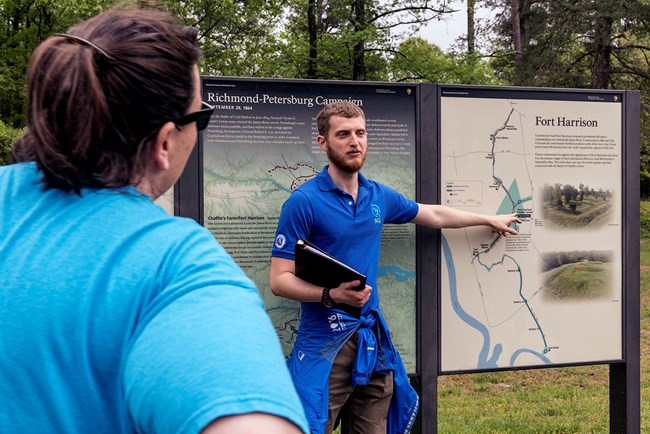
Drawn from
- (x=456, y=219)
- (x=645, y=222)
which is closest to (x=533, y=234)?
(x=456, y=219)

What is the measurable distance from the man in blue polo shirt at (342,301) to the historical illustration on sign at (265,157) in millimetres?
366

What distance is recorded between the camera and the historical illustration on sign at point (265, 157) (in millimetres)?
4477

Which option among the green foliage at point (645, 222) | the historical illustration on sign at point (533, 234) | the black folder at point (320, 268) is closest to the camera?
the black folder at point (320, 268)

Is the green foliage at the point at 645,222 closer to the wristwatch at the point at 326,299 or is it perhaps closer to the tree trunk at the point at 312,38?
the tree trunk at the point at 312,38

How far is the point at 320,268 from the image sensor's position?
12.1ft

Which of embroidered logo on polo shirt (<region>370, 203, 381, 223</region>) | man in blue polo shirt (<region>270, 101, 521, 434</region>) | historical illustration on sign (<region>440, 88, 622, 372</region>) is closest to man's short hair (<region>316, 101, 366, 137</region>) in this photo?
man in blue polo shirt (<region>270, 101, 521, 434</region>)

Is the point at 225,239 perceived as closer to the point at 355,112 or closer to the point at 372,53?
the point at 355,112

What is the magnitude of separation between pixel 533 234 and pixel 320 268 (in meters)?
2.00

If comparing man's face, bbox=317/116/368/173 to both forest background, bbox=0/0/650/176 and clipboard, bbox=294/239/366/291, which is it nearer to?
clipboard, bbox=294/239/366/291

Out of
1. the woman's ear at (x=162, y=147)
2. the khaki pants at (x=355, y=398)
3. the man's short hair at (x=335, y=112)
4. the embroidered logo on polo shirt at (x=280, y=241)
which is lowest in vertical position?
the khaki pants at (x=355, y=398)

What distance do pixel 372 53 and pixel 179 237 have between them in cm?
2000

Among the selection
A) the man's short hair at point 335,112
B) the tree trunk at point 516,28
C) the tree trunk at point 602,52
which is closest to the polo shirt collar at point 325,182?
the man's short hair at point 335,112

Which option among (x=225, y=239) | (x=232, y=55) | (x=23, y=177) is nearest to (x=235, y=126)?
(x=225, y=239)

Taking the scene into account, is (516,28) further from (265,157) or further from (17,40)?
(265,157)
